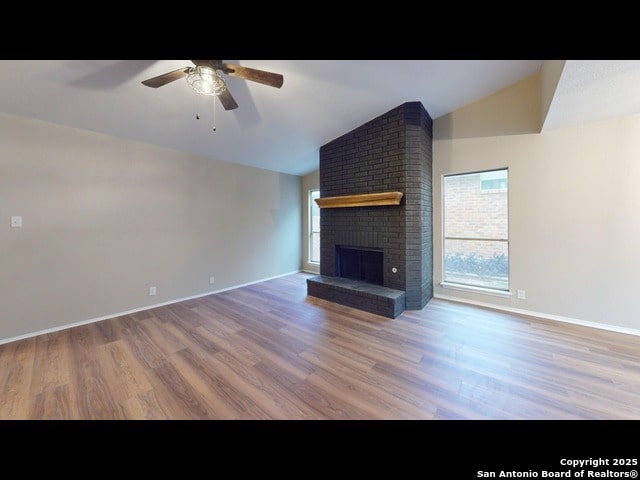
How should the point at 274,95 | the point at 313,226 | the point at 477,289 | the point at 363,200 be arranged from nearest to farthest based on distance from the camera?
the point at 274,95 → the point at 477,289 → the point at 363,200 → the point at 313,226

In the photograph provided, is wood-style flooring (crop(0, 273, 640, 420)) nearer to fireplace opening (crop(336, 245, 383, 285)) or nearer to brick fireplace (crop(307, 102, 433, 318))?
brick fireplace (crop(307, 102, 433, 318))

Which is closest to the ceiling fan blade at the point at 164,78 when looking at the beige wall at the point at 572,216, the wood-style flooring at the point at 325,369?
the wood-style flooring at the point at 325,369

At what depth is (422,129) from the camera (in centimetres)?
330

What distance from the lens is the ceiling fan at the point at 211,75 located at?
73.1 inches

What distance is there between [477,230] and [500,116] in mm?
1570

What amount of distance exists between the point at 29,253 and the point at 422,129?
511cm

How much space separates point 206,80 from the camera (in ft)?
6.42

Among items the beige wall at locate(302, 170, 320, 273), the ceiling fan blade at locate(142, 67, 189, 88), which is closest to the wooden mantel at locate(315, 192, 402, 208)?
the beige wall at locate(302, 170, 320, 273)

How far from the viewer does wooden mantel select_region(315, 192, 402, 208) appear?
10.6 ft

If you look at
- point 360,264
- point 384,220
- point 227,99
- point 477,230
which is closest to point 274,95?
point 227,99

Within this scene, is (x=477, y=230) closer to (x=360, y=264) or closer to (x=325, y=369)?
(x=360, y=264)

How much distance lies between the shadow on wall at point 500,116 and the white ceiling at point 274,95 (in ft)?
0.44
